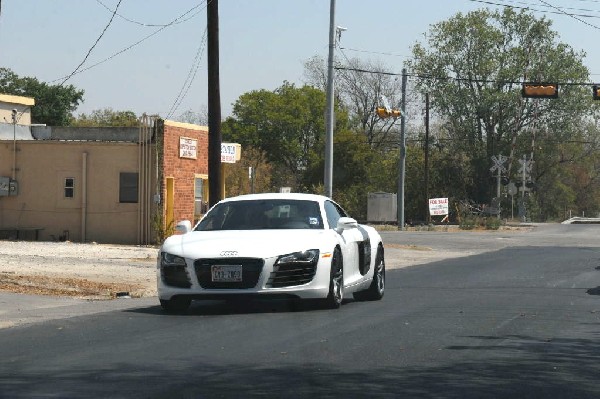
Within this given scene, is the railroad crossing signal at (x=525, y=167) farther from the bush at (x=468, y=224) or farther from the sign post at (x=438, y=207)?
the bush at (x=468, y=224)

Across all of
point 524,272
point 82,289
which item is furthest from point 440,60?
point 82,289

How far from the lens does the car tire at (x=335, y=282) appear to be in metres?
14.9

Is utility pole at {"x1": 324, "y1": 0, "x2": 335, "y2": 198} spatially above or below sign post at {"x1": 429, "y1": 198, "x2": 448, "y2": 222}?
above

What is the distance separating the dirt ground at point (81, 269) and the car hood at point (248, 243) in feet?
13.9

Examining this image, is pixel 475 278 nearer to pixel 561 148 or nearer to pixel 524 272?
pixel 524 272

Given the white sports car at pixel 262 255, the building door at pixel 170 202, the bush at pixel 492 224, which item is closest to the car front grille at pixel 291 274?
the white sports car at pixel 262 255

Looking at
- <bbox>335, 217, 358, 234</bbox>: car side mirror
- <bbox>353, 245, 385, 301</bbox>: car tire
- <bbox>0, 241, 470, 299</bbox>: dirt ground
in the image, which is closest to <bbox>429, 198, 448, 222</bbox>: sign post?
<bbox>0, 241, 470, 299</bbox>: dirt ground

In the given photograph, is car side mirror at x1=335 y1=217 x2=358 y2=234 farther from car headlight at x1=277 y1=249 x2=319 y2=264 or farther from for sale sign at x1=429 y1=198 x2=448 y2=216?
for sale sign at x1=429 y1=198 x2=448 y2=216

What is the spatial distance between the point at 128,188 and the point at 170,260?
23.1 metres

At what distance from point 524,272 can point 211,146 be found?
7390 mm

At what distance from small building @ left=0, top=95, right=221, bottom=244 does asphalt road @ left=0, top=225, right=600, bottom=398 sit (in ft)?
64.6

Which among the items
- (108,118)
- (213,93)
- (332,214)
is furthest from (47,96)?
(332,214)

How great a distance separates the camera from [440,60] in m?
84.0

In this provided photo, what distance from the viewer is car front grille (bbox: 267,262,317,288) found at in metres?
14.4
